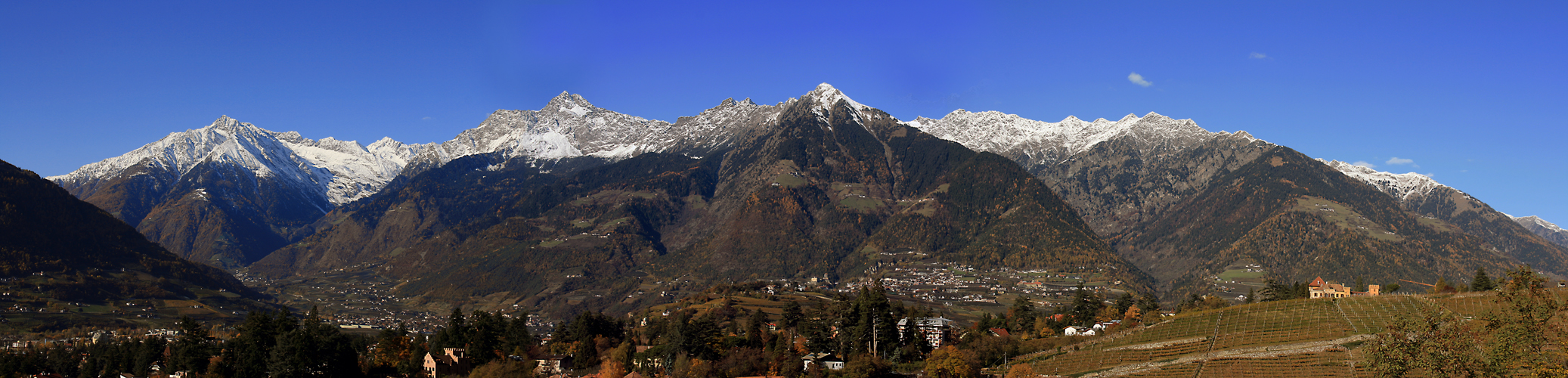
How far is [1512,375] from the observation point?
6869cm

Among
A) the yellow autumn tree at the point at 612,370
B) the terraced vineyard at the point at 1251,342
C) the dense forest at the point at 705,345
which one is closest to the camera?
the dense forest at the point at 705,345

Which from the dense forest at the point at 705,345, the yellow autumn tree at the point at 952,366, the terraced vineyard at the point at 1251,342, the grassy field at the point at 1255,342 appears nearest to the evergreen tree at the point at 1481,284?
the dense forest at the point at 705,345

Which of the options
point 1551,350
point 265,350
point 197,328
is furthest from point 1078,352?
point 197,328

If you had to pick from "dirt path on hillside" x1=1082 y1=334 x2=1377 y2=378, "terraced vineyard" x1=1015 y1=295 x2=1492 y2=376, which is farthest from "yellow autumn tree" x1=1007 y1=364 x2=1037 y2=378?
"dirt path on hillside" x1=1082 y1=334 x2=1377 y2=378

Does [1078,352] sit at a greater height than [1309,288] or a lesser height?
lesser

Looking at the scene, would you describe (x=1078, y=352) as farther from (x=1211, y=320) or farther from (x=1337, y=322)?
(x=1337, y=322)

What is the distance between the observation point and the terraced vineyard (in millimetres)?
96625

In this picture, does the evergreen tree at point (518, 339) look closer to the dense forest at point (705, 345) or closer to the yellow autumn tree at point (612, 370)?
the dense forest at point (705, 345)

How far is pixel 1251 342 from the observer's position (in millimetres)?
107438

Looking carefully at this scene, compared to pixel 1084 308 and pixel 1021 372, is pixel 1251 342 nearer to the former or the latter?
pixel 1021 372

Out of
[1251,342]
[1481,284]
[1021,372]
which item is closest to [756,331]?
[1021,372]

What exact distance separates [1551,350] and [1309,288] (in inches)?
2821

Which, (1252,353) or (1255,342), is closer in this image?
(1252,353)

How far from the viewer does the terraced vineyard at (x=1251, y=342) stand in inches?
3804
